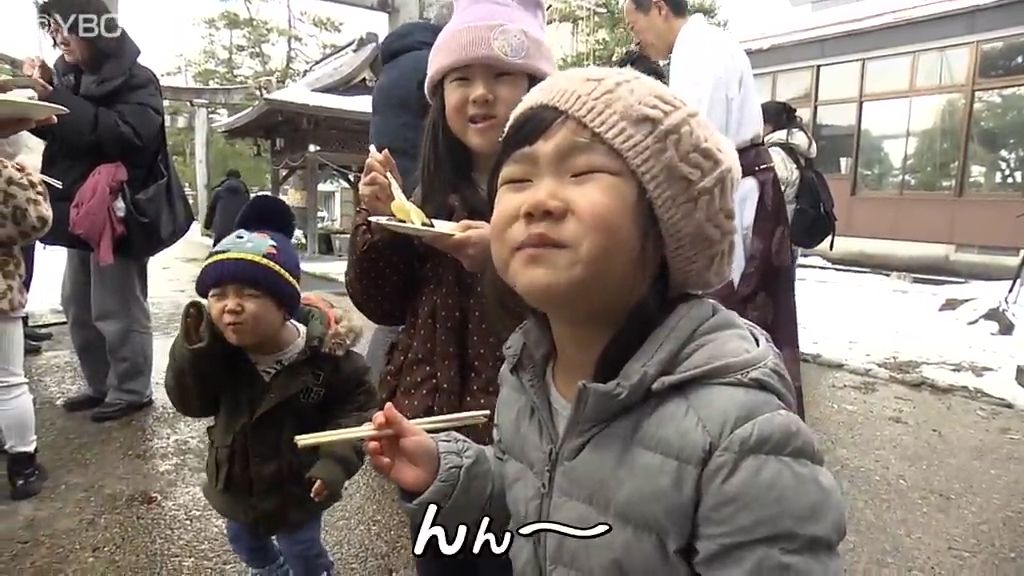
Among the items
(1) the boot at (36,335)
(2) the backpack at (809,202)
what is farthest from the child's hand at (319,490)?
(1) the boot at (36,335)

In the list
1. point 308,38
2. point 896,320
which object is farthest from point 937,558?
point 308,38

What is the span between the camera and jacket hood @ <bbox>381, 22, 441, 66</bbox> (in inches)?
95.3

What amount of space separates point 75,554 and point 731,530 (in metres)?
2.53

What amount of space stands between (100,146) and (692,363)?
11.4 ft

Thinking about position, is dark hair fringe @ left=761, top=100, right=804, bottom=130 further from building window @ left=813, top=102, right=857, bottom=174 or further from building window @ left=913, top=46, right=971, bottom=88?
building window @ left=813, top=102, right=857, bottom=174

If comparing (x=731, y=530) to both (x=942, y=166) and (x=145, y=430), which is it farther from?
(x=942, y=166)

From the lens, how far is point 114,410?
4023 mm

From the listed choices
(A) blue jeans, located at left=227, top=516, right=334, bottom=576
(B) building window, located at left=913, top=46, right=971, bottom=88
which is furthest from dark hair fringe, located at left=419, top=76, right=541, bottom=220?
(B) building window, located at left=913, top=46, right=971, bottom=88

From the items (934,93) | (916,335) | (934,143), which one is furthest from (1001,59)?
(916,335)

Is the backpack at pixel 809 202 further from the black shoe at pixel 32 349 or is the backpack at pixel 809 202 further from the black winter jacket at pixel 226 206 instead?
the black shoe at pixel 32 349

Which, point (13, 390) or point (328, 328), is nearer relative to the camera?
point (328, 328)

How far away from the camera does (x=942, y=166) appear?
38.8ft

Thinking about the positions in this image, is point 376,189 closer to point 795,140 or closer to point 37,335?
point 795,140

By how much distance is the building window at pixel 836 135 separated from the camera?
511 inches
